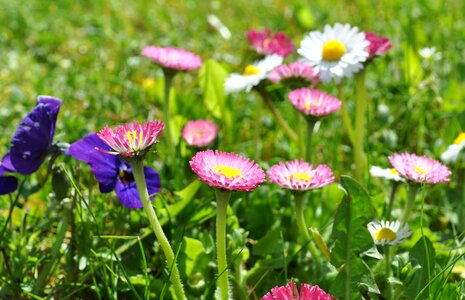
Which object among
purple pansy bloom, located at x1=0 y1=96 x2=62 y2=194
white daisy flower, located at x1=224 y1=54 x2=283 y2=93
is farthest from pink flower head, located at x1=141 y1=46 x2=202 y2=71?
purple pansy bloom, located at x1=0 y1=96 x2=62 y2=194

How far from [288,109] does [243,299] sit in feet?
3.80

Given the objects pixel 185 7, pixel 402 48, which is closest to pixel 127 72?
pixel 402 48

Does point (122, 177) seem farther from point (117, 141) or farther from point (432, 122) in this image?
point (432, 122)

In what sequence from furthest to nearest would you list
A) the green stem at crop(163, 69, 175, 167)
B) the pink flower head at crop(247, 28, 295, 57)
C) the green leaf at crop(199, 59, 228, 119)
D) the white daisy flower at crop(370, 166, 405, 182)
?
the green leaf at crop(199, 59, 228, 119) < the pink flower head at crop(247, 28, 295, 57) < the green stem at crop(163, 69, 175, 167) < the white daisy flower at crop(370, 166, 405, 182)

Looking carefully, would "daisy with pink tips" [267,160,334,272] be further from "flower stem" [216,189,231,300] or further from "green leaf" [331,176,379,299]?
"flower stem" [216,189,231,300]

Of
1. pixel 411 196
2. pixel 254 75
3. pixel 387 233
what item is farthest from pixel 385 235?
pixel 254 75

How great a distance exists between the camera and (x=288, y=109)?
2607 millimetres

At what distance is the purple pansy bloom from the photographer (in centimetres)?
160

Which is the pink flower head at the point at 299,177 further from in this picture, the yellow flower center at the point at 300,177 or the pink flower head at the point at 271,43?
the pink flower head at the point at 271,43

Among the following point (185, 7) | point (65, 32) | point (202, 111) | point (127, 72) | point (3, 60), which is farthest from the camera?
point (185, 7)

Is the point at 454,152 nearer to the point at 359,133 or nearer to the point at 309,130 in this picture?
the point at 359,133

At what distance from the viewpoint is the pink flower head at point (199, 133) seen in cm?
208

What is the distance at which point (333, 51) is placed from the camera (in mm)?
1929

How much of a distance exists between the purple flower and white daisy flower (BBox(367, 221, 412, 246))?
1.82 ft
